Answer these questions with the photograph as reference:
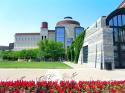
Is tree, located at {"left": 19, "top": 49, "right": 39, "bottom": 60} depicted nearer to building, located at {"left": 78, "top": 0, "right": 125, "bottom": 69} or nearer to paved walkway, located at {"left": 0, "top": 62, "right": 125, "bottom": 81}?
building, located at {"left": 78, "top": 0, "right": 125, "bottom": 69}

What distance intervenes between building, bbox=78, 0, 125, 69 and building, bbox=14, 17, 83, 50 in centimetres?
6751

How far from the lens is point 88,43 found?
42000 mm

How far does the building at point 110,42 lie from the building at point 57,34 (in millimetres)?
67510

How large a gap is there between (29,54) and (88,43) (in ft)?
205

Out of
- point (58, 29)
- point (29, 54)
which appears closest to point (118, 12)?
point (29, 54)

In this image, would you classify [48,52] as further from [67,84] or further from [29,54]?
[67,84]

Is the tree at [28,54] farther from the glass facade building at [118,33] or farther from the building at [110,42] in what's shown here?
the glass facade building at [118,33]

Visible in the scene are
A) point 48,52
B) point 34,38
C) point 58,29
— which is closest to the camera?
point 48,52

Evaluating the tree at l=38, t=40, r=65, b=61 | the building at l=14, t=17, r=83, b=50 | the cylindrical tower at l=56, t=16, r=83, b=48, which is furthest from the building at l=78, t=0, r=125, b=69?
the cylindrical tower at l=56, t=16, r=83, b=48

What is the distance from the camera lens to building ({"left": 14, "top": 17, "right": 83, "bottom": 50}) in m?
114

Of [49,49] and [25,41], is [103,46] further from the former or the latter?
[25,41]

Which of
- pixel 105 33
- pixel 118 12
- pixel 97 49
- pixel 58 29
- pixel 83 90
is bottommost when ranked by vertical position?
A: pixel 83 90

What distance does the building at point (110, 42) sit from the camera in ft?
102

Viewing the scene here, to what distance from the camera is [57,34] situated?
369 ft
